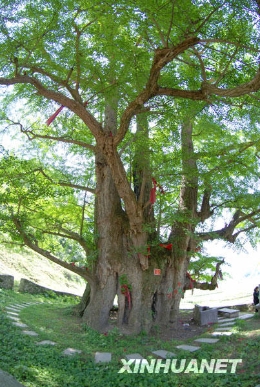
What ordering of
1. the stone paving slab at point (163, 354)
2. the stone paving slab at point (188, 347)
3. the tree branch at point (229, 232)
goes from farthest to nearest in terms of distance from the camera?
1. the tree branch at point (229, 232)
2. the stone paving slab at point (188, 347)
3. the stone paving slab at point (163, 354)

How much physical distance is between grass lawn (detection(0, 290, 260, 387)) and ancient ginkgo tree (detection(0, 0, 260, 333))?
3.09 feet

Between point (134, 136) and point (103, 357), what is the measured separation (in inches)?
172

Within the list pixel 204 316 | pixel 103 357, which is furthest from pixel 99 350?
pixel 204 316

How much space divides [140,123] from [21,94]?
2.46 metres

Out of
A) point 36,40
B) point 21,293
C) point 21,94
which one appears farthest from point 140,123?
point 21,293

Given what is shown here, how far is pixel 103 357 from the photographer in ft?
17.7

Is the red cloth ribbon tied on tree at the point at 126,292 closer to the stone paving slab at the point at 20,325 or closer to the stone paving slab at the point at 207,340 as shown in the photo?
the stone paving slab at the point at 207,340

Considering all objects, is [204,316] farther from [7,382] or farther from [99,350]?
A: [7,382]

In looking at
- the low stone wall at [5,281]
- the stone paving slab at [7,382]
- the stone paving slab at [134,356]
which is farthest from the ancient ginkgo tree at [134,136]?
the stone paving slab at [7,382]

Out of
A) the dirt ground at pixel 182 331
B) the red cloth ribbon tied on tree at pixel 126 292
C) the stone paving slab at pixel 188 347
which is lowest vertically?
the dirt ground at pixel 182 331

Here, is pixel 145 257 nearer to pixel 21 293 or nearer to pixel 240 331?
pixel 240 331

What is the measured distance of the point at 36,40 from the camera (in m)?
5.41

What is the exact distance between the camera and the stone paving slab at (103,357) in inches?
206

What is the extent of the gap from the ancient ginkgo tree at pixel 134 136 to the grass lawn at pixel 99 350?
941mm
